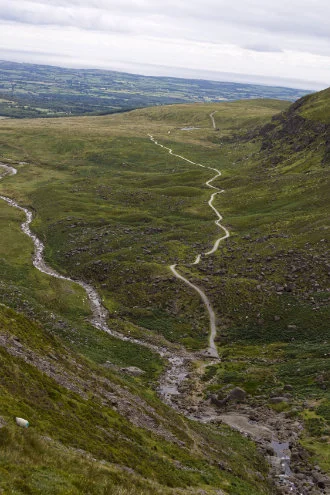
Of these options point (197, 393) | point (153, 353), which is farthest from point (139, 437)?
point (153, 353)

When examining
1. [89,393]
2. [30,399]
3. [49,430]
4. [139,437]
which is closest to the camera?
[49,430]

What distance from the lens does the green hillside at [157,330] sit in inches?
1510

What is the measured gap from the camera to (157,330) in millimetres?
95562

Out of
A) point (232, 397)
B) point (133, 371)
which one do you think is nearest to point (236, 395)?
point (232, 397)

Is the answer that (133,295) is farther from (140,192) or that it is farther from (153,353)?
(140,192)

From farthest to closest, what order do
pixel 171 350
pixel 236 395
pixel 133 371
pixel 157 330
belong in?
pixel 157 330 < pixel 171 350 < pixel 133 371 < pixel 236 395

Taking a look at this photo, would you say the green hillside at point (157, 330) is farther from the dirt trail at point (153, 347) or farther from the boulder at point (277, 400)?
the dirt trail at point (153, 347)

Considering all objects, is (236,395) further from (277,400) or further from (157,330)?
(157,330)

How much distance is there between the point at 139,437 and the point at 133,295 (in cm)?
6332

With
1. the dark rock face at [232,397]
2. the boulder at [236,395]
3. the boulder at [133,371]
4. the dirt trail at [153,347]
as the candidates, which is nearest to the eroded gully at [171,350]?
the dirt trail at [153,347]

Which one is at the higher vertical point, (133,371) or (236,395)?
(236,395)

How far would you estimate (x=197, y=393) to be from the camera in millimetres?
73750

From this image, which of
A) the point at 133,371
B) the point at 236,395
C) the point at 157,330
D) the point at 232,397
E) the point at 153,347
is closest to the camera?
the point at 232,397

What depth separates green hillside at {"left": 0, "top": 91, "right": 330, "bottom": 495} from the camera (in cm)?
3834
